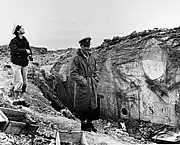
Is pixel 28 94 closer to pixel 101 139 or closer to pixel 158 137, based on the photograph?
pixel 101 139

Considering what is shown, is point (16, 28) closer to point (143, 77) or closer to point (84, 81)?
point (84, 81)

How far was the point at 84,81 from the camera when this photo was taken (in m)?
5.85

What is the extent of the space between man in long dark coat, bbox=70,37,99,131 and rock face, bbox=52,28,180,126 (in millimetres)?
2715

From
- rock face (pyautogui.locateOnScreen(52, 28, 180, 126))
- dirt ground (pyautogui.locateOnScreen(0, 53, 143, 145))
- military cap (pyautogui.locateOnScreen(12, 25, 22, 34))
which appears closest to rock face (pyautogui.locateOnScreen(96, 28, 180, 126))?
rock face (pyautogui.locateOnScreen(52, 28, 180, 126))

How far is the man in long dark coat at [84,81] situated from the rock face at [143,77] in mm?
2715

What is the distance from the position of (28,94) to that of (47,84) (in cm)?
166

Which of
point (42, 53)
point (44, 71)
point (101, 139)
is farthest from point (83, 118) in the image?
point (42, 53)

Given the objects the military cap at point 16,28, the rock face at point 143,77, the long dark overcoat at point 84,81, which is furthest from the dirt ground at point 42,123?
the military cap at point 16,28

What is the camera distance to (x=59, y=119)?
253 inches

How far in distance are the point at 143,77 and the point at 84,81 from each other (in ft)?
10.00

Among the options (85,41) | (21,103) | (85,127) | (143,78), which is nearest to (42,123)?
(85,127)

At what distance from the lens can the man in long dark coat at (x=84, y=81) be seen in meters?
5.88

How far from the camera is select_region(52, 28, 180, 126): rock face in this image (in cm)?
800

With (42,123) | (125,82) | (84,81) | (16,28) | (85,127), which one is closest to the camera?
(42,123)
